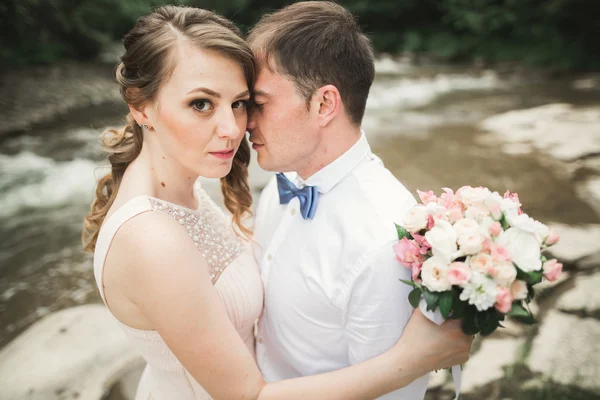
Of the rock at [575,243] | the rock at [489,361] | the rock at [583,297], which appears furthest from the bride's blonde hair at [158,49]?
the rock at [575,243]

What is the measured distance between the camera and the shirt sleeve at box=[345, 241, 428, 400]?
174 cm

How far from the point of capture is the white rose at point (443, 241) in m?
1.51

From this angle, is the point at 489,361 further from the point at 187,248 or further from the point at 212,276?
the point at 187,248

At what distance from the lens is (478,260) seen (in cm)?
148

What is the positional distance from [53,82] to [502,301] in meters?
10.8

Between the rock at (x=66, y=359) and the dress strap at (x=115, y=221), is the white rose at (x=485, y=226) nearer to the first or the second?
the dress strap at (x=115, y=221)

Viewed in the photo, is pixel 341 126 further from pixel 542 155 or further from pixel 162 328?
pixel 542 155

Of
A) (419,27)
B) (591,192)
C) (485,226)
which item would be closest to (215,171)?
(485,226)

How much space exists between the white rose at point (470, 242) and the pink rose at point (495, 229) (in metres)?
0.06

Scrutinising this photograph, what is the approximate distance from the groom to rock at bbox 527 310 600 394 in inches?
57.0

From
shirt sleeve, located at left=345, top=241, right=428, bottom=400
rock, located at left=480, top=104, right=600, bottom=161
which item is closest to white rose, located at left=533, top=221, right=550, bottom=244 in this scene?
shirt sleeve, located at left=345, top=241, right=428, bottom=400

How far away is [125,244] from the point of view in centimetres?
165

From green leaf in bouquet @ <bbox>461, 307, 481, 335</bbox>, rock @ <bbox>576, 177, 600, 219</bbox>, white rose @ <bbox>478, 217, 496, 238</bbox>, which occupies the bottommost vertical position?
rock @ <bbox>576, 177, 600, 219</bbox>

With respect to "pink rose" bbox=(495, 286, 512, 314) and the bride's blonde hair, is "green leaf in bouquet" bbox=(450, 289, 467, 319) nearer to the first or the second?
"pink rose" bbox=(495, 286, 512, 314)
